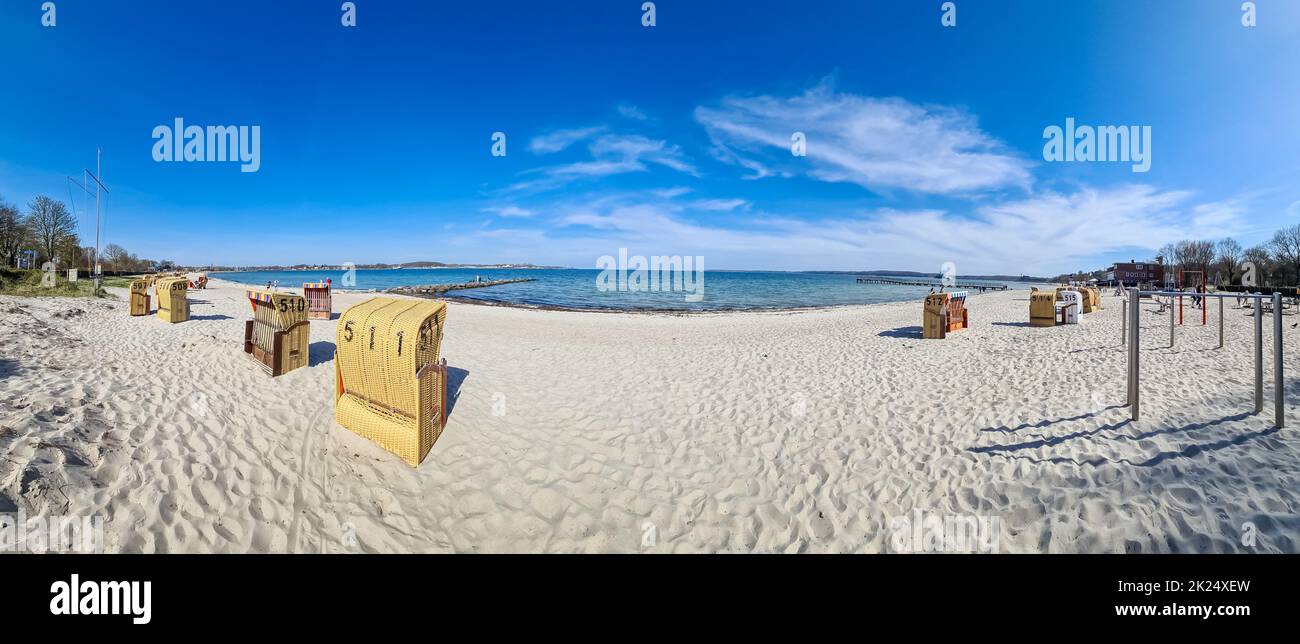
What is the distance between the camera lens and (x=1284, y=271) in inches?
1977

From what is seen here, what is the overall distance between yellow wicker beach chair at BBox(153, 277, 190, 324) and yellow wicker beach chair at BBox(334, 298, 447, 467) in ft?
45.2

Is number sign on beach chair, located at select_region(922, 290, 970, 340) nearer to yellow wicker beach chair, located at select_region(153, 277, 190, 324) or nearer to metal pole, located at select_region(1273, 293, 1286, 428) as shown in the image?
metal pole, located at select_region(1273, 293, 1286, 428)

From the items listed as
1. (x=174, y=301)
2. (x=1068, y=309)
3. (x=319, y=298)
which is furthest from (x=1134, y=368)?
(x=319, y=298)

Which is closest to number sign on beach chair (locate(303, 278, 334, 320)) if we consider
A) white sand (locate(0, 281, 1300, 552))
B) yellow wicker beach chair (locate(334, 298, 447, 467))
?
white sand (locate(0, 281, 1300, 552))

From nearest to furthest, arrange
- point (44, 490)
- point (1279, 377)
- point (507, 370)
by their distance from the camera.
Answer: point (44, 490) < point (1279, 377) < point (507, 370)

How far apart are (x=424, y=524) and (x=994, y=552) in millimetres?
4840

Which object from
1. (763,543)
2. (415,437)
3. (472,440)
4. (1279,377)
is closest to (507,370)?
(472,440)

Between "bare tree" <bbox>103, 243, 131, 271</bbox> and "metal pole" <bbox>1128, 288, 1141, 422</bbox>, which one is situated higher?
"bare tree" <bbox>103, 243, 131, 271</bbox>

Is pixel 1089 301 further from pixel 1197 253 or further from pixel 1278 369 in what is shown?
pixel 1197 253

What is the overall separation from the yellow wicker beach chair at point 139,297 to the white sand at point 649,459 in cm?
796

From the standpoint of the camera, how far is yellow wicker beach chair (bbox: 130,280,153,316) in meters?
15.8

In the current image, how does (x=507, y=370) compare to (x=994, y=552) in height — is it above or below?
above

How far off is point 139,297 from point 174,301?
10.8 feet
